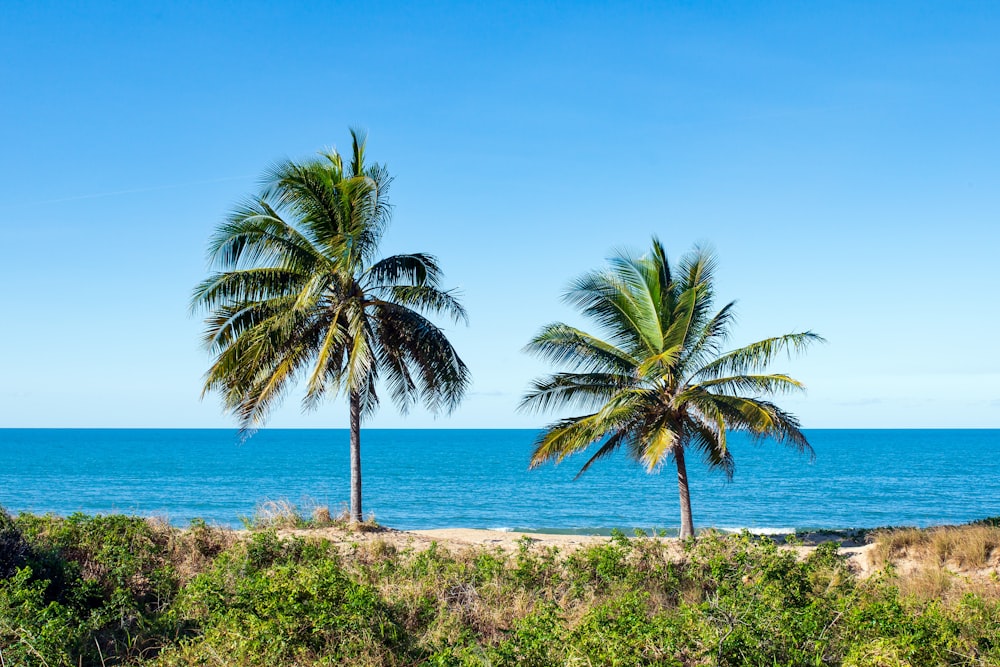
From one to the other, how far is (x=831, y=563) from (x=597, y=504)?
34166 millimetres

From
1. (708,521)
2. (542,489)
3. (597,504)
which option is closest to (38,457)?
(542,489)

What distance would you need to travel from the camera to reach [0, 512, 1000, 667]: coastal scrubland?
24.9ft

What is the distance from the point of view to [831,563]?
490 inches

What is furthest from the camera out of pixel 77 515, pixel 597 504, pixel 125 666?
pixel 597 504

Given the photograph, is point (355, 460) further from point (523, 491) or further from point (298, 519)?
point (523, 491)

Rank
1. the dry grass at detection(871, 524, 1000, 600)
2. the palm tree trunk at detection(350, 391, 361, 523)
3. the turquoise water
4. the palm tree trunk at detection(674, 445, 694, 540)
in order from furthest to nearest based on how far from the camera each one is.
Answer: the turquoise water < the palm tree trunk at detection(674, 445, 694, 540) < the palm tree trunk at detection(350, 391, 361, 523) < the dry grass at detection(871, 524, 1000, 600)

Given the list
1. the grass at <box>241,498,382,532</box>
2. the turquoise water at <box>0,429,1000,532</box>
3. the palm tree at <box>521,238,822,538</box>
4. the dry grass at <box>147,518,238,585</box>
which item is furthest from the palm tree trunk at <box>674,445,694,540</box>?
the dry grass at <box>147,518,238,585</box>

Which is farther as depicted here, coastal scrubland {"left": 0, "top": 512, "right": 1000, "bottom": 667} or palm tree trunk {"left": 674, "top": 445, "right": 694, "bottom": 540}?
palm tree trunk {"left": 674, "top": 445, "right": 694, "bottom": 540}

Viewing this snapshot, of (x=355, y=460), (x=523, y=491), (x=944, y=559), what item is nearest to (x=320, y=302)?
(x=355, y=460)

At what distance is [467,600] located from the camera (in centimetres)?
1045

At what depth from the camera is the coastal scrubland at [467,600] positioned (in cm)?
759

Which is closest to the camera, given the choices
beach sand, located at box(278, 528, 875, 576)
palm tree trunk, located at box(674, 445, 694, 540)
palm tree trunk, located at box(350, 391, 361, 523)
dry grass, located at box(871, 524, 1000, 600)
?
dry grass, located at box(871, 524, 1000, 600)

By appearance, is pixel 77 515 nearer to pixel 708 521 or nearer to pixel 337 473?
pixel 708 521

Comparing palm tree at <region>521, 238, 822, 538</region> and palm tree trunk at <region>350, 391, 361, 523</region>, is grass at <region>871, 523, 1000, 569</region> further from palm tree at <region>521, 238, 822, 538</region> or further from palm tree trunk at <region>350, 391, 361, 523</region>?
palm tree trunk at <region>350, 391, 361, 523</region>
